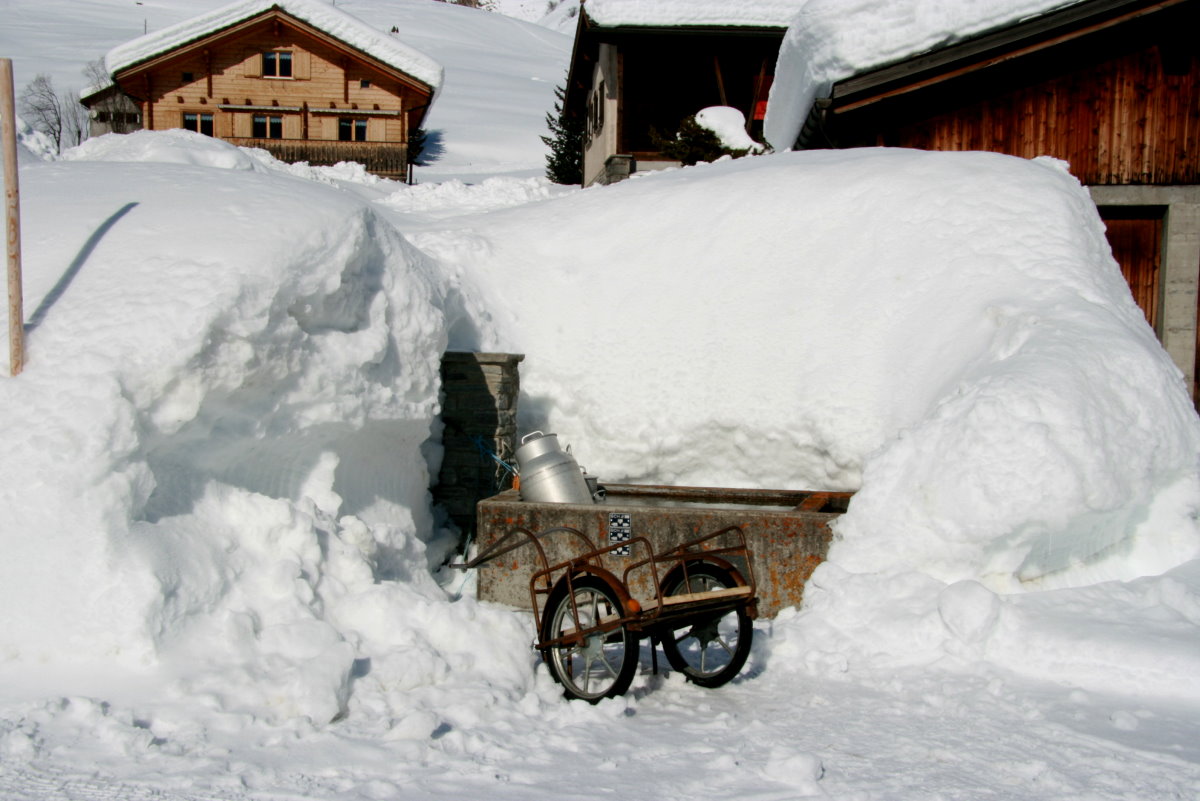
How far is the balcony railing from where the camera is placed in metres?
27.5

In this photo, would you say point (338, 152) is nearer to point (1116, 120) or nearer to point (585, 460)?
point (1116, 120)

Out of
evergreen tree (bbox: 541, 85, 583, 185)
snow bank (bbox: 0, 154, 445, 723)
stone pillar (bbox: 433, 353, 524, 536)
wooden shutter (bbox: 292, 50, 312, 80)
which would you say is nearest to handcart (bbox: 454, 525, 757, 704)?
snow bank (bbox: 0, 154, 445, 723)

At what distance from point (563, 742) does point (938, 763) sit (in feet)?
4.63

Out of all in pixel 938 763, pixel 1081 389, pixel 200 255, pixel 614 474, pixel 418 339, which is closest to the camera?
pixel 938 763

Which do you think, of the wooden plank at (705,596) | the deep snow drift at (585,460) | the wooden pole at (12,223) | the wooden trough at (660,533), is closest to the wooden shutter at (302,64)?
the deep snow drift at (585,460)

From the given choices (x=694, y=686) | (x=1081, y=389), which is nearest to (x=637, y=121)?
(x=1081, y=389)

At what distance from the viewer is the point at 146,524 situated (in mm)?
4879

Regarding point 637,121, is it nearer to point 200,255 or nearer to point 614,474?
point 614,474

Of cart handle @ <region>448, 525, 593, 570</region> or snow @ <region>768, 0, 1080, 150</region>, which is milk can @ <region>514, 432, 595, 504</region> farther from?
snow @ <region>768, 0, 1080, 150</region>

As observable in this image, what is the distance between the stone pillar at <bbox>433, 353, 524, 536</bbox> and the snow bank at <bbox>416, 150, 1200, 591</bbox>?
2.25 ft

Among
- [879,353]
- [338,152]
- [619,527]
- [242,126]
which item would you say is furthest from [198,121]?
[619,527]

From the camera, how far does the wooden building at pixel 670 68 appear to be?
69.1 ft

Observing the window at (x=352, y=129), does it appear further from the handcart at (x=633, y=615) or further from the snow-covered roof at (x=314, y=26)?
the handcart at (x=633, y=615)

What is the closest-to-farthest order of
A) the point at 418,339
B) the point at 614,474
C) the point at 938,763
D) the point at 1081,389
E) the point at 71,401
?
1. the point at 938,763
2. the point at 71,401
3. the point at 1081,389
4. the point at 418,339
5. the point at 614,474
